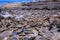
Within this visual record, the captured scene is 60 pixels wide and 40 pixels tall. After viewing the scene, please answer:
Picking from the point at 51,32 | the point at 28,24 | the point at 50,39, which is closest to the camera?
the point at 50,39

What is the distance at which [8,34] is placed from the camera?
818 mm

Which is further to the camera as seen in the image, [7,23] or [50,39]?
[7,23]

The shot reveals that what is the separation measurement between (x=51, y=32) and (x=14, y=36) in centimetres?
22

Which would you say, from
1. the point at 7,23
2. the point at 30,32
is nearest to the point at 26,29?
the point at 30,32

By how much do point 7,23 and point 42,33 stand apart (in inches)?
10.8

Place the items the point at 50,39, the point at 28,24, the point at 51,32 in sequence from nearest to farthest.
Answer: the point at 50,39 → the point at 51,32 → the point at 28,24

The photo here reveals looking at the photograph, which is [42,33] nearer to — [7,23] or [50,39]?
[50,39]

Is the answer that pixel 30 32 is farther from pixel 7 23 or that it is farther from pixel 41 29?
pixel 7 23

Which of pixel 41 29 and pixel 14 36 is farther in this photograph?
pixel 41 29

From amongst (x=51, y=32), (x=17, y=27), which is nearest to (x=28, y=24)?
(x=17, y=27)

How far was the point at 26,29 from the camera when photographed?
90cm

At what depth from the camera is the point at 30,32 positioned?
854 millimetres

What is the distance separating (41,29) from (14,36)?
19 cm

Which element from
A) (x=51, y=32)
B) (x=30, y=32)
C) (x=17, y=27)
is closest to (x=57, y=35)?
(x=51, y=32)
